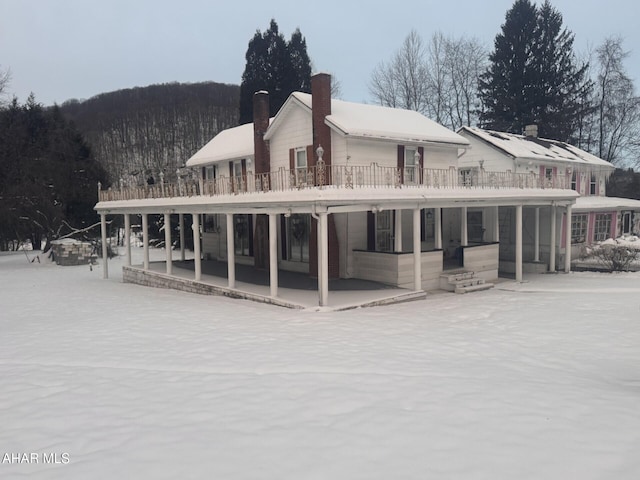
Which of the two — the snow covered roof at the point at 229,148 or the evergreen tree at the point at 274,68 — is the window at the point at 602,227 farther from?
the evergreen tree at the point at 274,68

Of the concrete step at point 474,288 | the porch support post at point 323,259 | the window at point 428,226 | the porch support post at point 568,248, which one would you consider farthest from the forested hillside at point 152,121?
the porch support post at point 323,259

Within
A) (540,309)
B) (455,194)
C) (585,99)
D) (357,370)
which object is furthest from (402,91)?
(357,370)

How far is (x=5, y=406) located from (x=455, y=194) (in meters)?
12.5

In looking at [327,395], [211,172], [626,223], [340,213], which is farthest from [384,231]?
[626,223]

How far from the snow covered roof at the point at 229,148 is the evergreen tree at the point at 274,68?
53.4ft

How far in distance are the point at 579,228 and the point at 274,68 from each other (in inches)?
1122

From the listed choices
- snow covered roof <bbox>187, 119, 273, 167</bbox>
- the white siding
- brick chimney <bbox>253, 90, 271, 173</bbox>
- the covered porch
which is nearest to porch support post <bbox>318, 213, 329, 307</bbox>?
the covered porch

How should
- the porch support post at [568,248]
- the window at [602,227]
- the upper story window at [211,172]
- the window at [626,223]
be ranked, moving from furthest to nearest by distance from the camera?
the window at [626,223]
the window at [602,227]
the upper story window at [211,172]
the porch support post at [568,248]

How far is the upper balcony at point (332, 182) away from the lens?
12500mm

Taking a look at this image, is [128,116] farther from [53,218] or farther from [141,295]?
[141,295]

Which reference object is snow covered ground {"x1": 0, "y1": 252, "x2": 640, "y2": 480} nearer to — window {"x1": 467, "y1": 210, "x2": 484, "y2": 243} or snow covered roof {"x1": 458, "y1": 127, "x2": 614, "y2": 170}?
window {"x1": 467, "y1": 210, "x2": 484, "y2": 243}

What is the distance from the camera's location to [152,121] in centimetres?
7144

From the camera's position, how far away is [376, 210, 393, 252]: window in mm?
16766

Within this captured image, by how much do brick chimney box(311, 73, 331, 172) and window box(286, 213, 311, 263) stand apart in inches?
109
